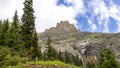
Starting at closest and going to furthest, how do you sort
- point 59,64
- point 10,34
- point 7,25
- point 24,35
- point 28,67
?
1. point 28,67
2. point 59,64
3. point 10,34
4. point 7,25
5. point 24,35

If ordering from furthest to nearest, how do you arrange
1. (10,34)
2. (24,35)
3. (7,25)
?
(24,35), (7,25), (10,34)

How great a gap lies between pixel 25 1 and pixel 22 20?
166 inches

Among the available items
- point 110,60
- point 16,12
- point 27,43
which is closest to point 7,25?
point 16,12

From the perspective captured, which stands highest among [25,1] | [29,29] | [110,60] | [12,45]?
[25,1]

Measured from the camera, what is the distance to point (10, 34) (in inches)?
1432

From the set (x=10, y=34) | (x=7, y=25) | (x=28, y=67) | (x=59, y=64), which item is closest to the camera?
(x=28, y=67)

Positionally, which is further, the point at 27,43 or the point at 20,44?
the point at 27,43

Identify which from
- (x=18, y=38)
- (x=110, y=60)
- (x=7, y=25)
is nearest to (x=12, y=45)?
(x=18, y=38)

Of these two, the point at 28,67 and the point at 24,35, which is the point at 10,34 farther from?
the point at 28,67

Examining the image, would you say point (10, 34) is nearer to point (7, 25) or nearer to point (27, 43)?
point (7, 25)

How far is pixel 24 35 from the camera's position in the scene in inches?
1879

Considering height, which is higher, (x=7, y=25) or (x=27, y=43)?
(x=7, y=25)

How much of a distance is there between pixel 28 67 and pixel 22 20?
96.4 feet

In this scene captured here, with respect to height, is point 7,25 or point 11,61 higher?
point 7,25
